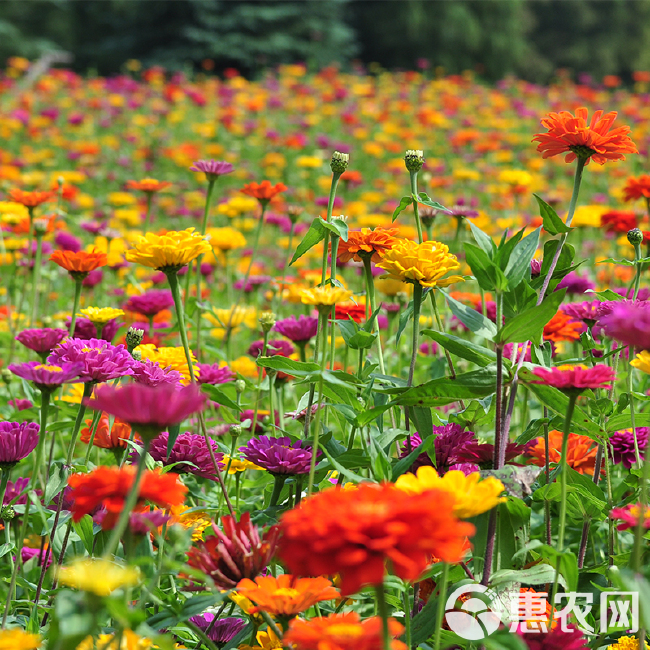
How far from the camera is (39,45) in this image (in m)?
14.2

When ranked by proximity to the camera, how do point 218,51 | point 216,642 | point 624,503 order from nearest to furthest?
point 216,642
point 624,503
point 218,51

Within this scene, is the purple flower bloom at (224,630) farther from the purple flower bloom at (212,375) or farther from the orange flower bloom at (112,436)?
the purple flower bloom at (212,375)

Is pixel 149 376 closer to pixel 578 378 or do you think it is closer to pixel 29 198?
pixel 578 378

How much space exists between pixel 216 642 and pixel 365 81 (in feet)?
32.0

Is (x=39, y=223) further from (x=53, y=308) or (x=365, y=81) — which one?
(x=365, y=81)

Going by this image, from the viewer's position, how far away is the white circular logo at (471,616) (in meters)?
0.91

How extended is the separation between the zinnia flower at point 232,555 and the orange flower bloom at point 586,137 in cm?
72

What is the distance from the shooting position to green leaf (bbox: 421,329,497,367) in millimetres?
1020

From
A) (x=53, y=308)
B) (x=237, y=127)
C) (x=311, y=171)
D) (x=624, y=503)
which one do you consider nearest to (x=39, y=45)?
(x=237, y=127)

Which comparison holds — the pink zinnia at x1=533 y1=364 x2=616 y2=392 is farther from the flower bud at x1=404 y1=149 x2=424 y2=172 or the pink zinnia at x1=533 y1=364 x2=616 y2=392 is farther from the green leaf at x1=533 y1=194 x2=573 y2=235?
the flower bud at x1=404 y1=149 x2=424 y2=172

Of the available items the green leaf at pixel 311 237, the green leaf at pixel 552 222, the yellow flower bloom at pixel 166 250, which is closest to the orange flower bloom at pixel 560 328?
the green leaf at pixel 552 222

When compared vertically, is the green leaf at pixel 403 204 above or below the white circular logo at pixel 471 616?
above

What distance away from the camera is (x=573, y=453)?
1337 mm

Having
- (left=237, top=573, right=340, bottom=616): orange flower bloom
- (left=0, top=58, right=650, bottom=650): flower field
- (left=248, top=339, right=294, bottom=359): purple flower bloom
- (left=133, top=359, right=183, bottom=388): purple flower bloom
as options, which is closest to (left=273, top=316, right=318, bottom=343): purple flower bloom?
(left=0, top=58, right=650, bottom=650): flower field
